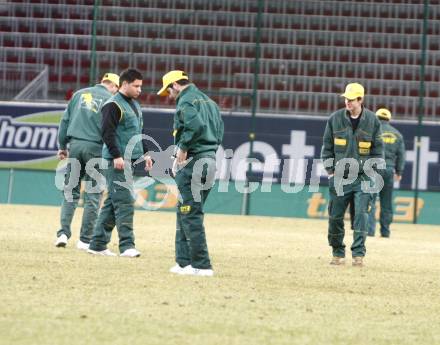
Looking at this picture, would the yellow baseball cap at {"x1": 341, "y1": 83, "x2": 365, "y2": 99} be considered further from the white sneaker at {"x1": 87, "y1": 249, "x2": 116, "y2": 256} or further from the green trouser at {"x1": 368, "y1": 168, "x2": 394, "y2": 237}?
the green trouser at {"x1": 368, "y1": 168, "x2": 394, "y2": 237}

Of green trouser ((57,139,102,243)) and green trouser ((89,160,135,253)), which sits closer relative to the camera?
green trouser ((89,160,135,253))

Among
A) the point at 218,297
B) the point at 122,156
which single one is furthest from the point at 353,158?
the point at 218,297

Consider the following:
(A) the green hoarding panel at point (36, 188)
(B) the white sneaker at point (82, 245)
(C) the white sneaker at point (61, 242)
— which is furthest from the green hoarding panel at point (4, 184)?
→ (B) the white sneaker at point (82, 245)

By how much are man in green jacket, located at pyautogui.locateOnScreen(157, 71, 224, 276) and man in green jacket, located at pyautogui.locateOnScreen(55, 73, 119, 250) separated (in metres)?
2.73

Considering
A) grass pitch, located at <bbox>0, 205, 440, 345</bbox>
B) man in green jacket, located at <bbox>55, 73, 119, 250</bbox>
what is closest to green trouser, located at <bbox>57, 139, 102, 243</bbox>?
man in green jacket, located at <bbox>55, 73, 119, 250</bbox>

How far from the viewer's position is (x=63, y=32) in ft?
96.8

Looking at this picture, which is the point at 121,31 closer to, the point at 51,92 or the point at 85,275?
the point at 51,92

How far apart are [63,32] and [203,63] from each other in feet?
11.2

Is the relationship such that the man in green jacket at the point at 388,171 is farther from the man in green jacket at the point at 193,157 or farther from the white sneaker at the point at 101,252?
the man in green jacket at the point at 193,157

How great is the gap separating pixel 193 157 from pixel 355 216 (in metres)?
3.04

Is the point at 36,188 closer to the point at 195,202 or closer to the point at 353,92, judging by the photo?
the point at 353,92

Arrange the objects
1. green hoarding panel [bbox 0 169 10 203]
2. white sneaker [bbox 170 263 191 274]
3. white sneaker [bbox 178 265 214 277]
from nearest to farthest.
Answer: white sneaker [bbox 178 265 214 277] → white sneaker [bbox 170 263 191 274] → green hoarding panel [bbox 0 169 10 203]

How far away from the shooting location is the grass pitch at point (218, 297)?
7.55 m

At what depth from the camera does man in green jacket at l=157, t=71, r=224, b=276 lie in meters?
11.0
